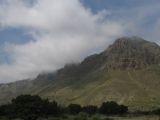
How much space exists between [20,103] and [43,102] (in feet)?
29.0

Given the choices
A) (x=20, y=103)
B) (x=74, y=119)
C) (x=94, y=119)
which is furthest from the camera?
(x=20, y=103)

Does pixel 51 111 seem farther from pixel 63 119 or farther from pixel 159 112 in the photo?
pixel 159 112

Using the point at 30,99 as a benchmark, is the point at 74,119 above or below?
below

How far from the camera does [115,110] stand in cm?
19688

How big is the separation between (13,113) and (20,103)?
8.22 meters

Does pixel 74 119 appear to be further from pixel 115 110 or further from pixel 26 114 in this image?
pixel 115 110

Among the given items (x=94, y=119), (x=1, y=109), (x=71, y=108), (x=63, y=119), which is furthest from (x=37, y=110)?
(x=71, y=108)

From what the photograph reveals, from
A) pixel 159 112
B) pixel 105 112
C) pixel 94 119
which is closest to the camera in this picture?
pixel 94 119

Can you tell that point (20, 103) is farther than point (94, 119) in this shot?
Yes

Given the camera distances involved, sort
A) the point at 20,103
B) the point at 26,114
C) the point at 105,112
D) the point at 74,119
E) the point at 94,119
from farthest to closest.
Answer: the point at 105,112
the point at 20,103
the point at 26,114
the point at 74,119
the point at 94,119

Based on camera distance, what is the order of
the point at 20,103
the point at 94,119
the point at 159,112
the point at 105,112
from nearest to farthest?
the point at 94,119 < the point at 20,103 < the point at 159,112 < the point at 105,112

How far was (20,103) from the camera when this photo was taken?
145 m

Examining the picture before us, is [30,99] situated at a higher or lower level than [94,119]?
higher

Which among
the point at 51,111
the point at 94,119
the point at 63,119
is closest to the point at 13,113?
the point at 51,111
